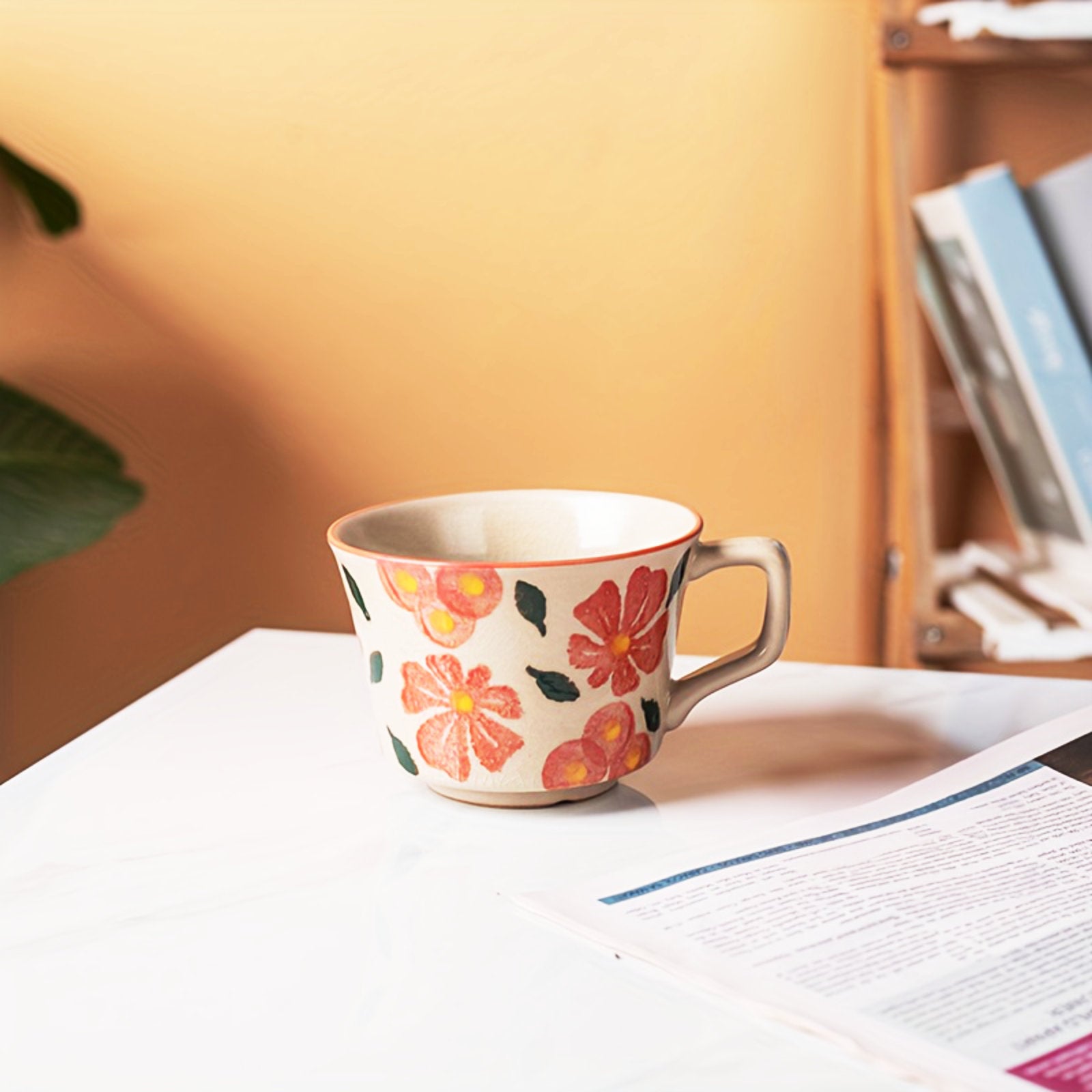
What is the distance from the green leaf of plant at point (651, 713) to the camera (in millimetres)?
482

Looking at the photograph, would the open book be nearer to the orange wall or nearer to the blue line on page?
the blue line on page

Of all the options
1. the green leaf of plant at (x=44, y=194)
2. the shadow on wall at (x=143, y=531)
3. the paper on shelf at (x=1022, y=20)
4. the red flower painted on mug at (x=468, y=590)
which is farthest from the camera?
the shadow on wall at (x=143, y=531)

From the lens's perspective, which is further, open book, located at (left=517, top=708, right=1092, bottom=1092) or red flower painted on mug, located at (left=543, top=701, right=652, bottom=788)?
red flower painted on mug, located at (left=543, top=701, right=652, bottom=788)

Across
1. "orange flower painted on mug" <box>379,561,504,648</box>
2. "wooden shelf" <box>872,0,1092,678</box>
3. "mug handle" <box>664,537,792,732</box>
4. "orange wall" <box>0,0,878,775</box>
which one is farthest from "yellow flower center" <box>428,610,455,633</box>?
"orange wall" <box>0,0,878,775</box>

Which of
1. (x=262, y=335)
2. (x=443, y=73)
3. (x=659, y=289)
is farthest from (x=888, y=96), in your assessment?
(x=262, y=335)

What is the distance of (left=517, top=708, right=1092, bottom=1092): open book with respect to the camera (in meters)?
0.32

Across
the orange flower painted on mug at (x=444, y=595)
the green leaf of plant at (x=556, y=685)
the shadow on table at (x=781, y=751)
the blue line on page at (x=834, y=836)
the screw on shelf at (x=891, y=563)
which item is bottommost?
the screw on shelf at (x=891, y=563)

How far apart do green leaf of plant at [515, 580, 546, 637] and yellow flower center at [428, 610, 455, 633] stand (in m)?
0.03

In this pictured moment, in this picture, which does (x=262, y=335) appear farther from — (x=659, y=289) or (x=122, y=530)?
(x=659, y=289)

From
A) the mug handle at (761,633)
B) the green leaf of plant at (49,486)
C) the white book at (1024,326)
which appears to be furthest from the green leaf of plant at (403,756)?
the white book at (1024,326)

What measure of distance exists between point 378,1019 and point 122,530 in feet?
2.89

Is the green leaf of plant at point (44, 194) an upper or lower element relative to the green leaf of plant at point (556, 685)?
upper

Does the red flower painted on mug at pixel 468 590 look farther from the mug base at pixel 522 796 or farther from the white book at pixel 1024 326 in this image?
the white book at pixel 1024 326

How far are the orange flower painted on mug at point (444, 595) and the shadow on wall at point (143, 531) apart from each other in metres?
0.69
